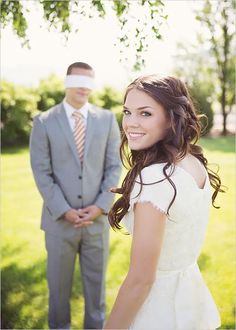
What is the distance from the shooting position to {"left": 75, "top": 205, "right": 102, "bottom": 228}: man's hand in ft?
10.4

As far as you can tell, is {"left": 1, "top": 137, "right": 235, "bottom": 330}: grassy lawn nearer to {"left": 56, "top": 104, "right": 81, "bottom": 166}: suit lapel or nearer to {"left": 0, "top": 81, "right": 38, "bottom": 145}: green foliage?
{"left": 56, "top": 104, "right": 81, "bottom": 166}: suit lapel

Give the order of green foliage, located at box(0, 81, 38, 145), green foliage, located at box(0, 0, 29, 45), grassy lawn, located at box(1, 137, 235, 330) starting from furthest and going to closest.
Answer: green foliage, located at box(0, 81, 38, 145), grassy lawn, located at box(1, 137, 235, 330), green foliage, located at box(0, 0, 29, 45)

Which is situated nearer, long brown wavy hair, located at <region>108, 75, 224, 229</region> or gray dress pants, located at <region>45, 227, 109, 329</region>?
long brown wavy hair, located at <region>108, 75, 224, 229</region>

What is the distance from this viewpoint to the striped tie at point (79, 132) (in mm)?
3248

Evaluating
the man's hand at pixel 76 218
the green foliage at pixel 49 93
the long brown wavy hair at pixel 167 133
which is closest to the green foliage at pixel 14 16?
the man's hand at pixel 76 218

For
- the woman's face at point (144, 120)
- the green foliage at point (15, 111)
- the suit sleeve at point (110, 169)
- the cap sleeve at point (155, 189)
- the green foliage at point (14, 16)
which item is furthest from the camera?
the green foliage at point (15, 111)

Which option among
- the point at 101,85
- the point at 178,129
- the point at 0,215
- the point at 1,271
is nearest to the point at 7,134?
the point at 101,85

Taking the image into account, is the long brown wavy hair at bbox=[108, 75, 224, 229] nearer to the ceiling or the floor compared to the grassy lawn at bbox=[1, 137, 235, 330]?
nearer to the ceiling

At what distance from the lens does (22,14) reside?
124 inches

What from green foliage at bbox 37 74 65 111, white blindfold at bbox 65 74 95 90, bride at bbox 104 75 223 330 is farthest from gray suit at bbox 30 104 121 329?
green foliage at bbox 37 74 65 111

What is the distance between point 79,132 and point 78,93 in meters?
0.27

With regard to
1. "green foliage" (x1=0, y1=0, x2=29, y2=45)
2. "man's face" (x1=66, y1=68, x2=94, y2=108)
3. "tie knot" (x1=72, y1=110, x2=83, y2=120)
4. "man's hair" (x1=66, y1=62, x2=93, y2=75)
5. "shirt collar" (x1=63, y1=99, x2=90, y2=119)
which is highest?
"green foliage" (x1=0, y1=0, x2=29, y2=45)

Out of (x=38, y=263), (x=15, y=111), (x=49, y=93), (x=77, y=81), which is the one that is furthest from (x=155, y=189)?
(x=49, y=93)

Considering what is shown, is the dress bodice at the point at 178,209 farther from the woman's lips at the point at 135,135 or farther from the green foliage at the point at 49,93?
the green foliage at the point at 49,93
